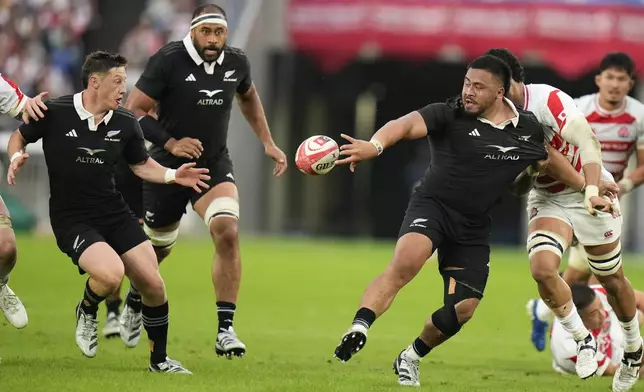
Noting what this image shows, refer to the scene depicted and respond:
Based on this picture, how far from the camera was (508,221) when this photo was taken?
115ft

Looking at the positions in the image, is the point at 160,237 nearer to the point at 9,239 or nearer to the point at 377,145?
the point at 9,239

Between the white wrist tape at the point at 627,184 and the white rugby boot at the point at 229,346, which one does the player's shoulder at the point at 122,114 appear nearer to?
the white rugby boot at the point at 229,346

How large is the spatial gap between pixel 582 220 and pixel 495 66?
1559mm

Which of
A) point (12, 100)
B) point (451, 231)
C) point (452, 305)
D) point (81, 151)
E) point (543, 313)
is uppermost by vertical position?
point (12, 100)

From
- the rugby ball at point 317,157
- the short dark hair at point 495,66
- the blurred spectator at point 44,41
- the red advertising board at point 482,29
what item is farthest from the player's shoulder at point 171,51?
the blurred spectator at point 44,41

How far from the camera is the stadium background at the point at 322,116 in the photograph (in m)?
16.3

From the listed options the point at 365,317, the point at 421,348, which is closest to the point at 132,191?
the point at 421,348

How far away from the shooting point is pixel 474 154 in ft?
30.8

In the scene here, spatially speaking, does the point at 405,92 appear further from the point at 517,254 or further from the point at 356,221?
the point at 517,254

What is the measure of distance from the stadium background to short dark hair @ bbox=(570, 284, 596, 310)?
2.17m

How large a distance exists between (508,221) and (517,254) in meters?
7.62

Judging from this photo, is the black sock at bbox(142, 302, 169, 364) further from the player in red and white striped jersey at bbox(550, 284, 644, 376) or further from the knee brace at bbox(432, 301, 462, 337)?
the player in red and white striped jersey at bbox(550, 284, 644, 376)

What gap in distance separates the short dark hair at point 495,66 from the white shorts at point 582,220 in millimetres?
1202

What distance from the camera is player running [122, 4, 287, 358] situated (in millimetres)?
10797
